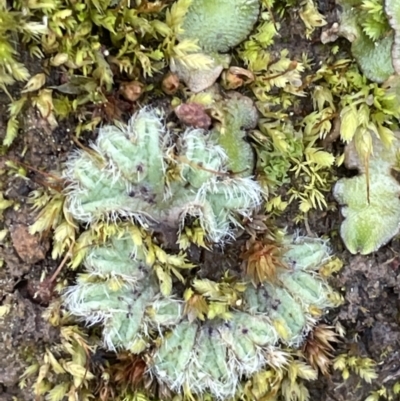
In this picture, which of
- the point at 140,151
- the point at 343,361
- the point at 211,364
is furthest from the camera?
the point at 343,361

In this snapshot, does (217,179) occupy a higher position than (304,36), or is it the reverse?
(304,36)

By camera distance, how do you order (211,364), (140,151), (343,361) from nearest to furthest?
(140,151)
(211,364)
(343,361)

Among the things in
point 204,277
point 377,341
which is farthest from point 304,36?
point 377,341

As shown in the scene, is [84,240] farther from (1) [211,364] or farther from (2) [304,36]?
(2) [304,36]

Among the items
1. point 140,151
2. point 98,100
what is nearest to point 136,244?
point 140,151

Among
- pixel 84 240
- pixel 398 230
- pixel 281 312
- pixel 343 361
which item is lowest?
pixel 343 361

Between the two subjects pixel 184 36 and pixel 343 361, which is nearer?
pixel 184 36
